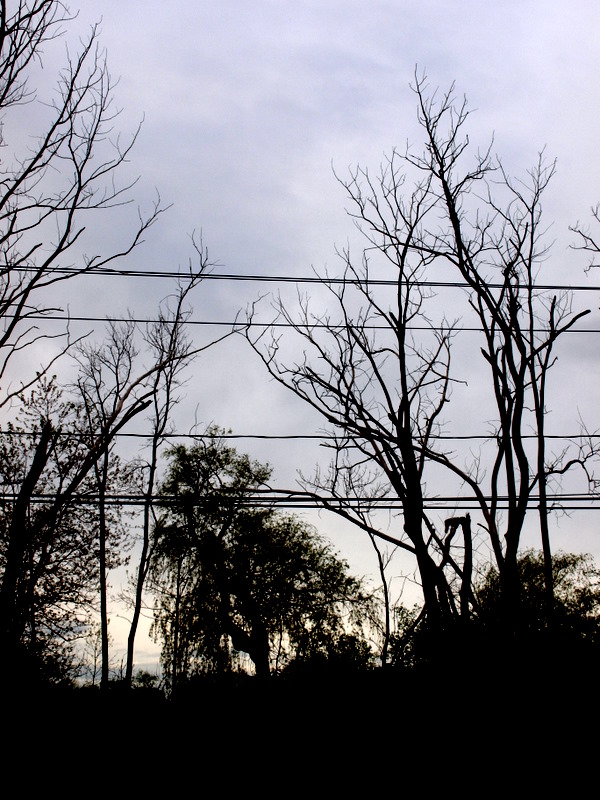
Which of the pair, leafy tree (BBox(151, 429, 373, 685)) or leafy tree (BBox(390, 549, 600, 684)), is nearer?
leafy tree (BBox(390, 549, 600, 684))

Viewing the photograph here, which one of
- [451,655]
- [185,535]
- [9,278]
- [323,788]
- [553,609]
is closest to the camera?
[9,278]

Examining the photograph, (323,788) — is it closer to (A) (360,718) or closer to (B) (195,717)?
(A) (360,718)

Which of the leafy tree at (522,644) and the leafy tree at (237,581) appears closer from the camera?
the leafy tree at (522,644)

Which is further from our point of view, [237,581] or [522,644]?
[237,581]

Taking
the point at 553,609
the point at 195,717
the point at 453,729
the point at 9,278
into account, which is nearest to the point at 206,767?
the point at 195,717

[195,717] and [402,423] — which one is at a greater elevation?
[402,423]

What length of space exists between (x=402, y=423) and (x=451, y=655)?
218 inches

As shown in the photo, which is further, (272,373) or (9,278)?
(272,373)

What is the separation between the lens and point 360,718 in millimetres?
8547

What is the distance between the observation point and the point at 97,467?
23312mm

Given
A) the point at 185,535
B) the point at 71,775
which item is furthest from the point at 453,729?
the point at 185,535

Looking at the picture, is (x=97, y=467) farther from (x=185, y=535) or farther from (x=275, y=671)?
(x=275, y=671)

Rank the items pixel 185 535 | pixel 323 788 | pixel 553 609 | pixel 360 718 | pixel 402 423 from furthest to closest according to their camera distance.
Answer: pixel 185 535
pixel 402 423
pixel 553 609
pixel 360 718
pixel 323 788

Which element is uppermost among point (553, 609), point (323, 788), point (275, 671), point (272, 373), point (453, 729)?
point (272, 373)
